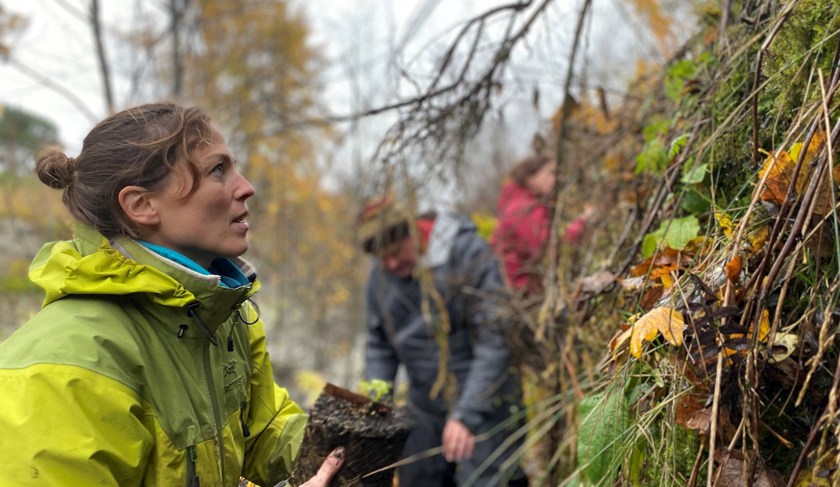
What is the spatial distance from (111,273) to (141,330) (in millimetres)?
140

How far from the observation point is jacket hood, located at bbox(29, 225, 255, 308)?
1489mm

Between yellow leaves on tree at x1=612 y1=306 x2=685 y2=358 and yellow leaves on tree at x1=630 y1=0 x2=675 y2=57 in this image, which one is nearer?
yellow leaves on tree at x1=612 y1=306 x2=685 y2=358

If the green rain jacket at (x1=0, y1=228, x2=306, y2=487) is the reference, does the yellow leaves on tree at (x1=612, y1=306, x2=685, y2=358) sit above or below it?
below

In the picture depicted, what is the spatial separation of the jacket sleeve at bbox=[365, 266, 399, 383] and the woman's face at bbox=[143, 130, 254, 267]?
2.49m

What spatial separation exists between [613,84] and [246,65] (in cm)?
971

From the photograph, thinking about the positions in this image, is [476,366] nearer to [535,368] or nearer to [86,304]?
[535,368]

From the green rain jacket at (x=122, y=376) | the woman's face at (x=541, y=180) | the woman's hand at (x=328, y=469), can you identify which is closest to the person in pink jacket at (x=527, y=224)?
the woman's face at (x=541, y=180)

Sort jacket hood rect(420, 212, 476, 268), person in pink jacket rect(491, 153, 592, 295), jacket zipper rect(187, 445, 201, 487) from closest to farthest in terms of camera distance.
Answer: jacket zipper rect(187, 445, 201, 487), person in pink jacket rect(491, 153, 592, 295), jacket hood rect(420, 212, 476, 268)

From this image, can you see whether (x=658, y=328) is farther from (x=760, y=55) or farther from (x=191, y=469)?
(x=191, y=469)

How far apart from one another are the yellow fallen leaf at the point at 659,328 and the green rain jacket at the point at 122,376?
0.90 m

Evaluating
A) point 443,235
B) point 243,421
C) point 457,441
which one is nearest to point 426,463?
point 457,441

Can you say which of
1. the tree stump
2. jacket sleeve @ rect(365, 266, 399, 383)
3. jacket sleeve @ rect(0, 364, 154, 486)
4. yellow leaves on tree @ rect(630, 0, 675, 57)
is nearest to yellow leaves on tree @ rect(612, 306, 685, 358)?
the tree stump

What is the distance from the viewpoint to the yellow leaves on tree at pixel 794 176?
141 centimetres

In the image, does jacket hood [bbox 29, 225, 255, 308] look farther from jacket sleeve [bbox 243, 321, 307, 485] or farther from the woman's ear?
jacket sleeve [bbox 243, 321, 307, 485]
